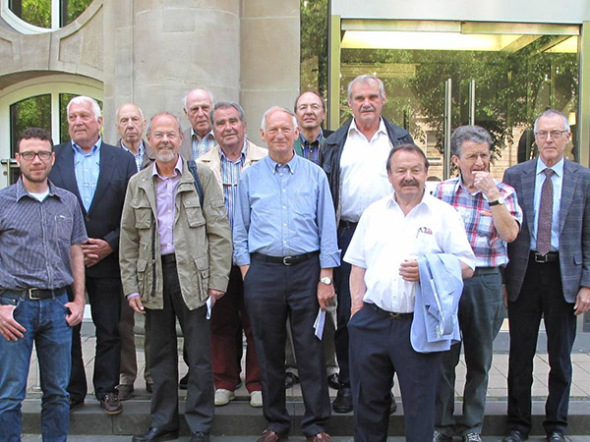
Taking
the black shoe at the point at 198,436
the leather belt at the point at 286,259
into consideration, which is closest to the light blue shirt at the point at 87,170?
the leather belt at the point at 286,259

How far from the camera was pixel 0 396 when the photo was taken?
3648mm

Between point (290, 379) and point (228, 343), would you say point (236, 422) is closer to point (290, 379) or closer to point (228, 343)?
point (228, 343)

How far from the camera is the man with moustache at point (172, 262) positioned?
13.6ft

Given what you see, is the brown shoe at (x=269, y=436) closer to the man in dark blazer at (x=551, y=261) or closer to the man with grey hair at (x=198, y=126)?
the man in dark blazer at (x=551, y=261)

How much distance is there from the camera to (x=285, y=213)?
413 centimetres

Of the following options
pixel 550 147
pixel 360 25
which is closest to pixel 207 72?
pixel 360 25

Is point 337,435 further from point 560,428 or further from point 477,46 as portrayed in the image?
point 477,46

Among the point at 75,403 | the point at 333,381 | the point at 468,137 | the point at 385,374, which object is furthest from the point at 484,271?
the point at 75,403

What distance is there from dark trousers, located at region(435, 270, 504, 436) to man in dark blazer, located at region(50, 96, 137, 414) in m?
2.27

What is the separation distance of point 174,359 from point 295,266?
3.46 feet

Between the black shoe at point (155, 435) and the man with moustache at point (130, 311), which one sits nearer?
the black shoe at point (155, 435)

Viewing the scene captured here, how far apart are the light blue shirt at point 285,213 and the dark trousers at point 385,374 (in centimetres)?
74

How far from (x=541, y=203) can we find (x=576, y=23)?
381cm

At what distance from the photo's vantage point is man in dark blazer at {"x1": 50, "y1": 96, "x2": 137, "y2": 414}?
4.47 m
